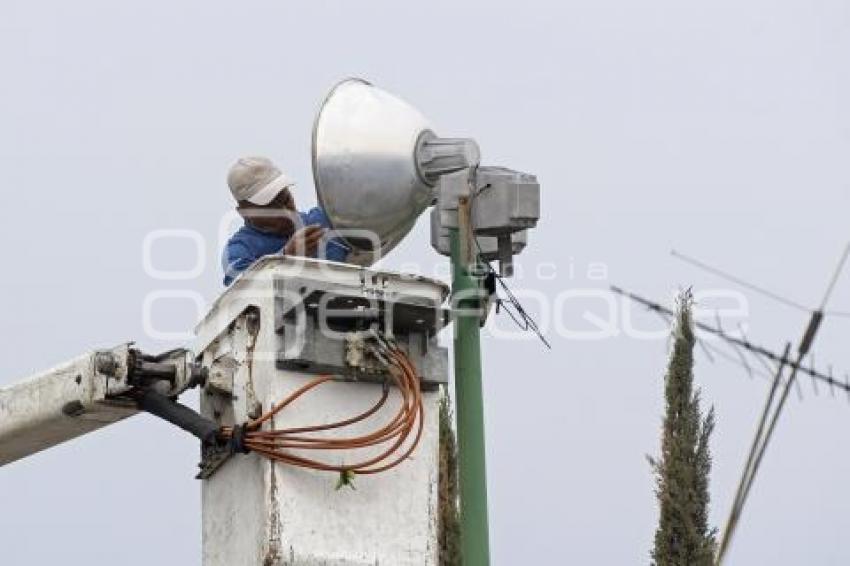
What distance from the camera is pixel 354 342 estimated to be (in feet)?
25.8

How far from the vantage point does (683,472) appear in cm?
1775

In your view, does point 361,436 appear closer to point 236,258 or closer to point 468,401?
point 468,401

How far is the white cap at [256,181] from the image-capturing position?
908 cm

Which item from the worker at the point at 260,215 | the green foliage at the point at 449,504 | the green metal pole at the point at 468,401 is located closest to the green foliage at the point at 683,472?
the green foliage at the point at 449,504

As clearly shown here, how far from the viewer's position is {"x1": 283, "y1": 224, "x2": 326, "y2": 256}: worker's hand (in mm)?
8297

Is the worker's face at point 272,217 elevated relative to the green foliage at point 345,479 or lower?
elevated

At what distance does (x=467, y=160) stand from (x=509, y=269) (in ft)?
1.49

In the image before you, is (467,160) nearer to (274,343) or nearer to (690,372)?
(274,343)

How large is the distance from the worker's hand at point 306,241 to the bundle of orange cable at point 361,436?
59 centimetres

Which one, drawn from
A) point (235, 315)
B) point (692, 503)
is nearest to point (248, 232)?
point (235, 315)

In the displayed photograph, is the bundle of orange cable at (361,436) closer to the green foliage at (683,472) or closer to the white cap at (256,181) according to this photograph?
the white cap at (256,181)

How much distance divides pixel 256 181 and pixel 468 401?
1.78 m


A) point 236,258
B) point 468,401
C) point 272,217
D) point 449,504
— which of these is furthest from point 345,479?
point 449,504

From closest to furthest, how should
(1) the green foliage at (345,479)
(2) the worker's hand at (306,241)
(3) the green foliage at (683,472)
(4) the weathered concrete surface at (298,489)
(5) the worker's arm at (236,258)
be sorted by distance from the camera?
(4) the weathered concrete surface at (298,489), (1) the green foliage at (345,479), (2) the worker's hand at (306,241), (5) the worker's arm at (236,258), (3) the green foliage at (683,472)
